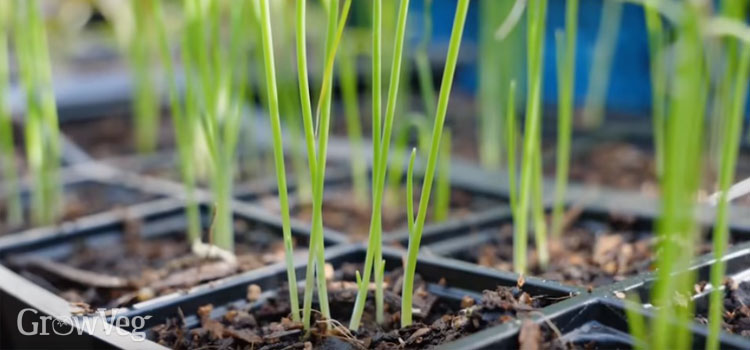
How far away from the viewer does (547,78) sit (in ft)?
6.69

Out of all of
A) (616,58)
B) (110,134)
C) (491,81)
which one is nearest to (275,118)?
(491,81)

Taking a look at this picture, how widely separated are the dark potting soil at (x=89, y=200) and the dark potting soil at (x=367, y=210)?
0.78ft

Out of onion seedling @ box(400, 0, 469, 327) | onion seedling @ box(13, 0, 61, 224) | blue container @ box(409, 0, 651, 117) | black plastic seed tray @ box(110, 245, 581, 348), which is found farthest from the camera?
blue container @ box(409, 0, 651, 117)

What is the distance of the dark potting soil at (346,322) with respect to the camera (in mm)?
532

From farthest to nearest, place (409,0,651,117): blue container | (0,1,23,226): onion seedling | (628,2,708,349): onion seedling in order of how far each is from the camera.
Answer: (409,0,651,117): blue container < (0,1,23,226): onion seedling < (628,2,708,349): onion seedling

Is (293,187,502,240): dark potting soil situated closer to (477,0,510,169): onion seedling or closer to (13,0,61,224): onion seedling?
(477,0,510,169): onion seedling

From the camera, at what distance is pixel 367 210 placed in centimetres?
109

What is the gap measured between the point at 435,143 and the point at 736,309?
9.4 inches

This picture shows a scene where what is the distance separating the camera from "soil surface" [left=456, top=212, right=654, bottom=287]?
735mm

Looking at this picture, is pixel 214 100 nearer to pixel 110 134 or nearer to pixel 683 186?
pixel 683 186

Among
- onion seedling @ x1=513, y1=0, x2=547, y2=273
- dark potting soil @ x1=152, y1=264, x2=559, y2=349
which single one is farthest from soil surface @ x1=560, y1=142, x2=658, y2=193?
dark potting soil @ x1=152, y1=264, x2=559, y2=349

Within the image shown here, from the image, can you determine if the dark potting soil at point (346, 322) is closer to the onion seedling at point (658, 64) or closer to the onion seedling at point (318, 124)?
the onion seedling at point (318, 124)

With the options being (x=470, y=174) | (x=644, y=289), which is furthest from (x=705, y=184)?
(x=644, y=289)

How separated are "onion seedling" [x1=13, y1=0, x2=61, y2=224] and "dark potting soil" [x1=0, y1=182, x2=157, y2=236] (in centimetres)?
3
